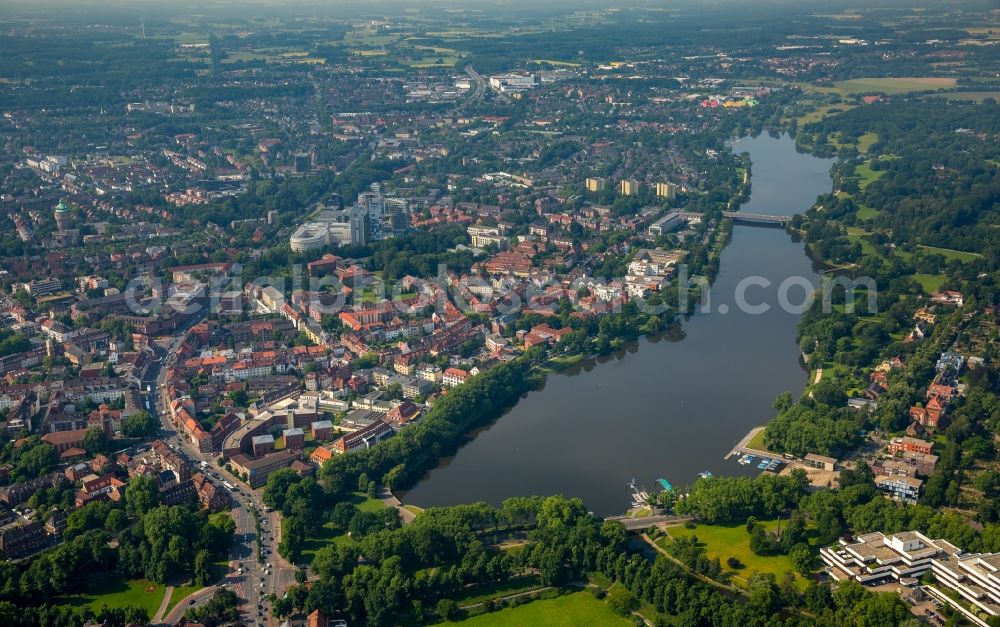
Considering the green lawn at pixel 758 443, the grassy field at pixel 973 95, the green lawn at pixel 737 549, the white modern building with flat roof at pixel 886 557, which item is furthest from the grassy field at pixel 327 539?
the grassy field at pixel 973 95

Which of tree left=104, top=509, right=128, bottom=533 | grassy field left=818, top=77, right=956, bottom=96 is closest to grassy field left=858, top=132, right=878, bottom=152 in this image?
grassy field left=818, top=77, right=956, bottom=96

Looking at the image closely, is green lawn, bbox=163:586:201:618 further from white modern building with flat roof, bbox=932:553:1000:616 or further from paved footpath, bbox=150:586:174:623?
white modern building with flat roof, bbox=932:553:1000:616

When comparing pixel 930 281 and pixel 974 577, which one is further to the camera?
pixel 930 281

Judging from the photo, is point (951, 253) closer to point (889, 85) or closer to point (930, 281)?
point (930, 281)

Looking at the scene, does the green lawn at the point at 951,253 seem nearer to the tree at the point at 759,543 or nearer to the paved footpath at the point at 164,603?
the tree at the point at 759,543

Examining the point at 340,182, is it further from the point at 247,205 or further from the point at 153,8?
the point at 153,8

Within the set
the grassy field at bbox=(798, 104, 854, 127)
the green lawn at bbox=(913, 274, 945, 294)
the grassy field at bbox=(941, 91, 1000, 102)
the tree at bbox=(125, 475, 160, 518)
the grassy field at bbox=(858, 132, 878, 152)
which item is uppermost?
the grassy field at bbox=(941, 91, 1000, 102)

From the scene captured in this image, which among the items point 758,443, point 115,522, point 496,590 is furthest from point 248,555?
point 758,443
